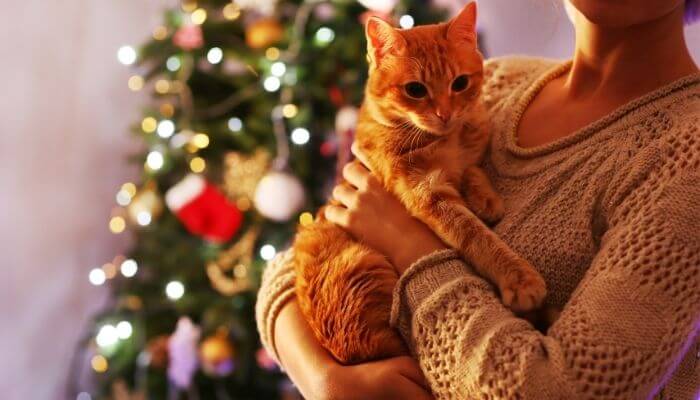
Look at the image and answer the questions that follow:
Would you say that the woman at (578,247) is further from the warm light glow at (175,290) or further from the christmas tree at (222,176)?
the warm light glow at (175,290)

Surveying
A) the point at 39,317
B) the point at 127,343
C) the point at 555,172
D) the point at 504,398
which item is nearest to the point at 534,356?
the point at 504,398

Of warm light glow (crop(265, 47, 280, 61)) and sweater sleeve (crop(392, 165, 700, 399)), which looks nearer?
sweater sleeve (crop(392, 165, 700, 399))

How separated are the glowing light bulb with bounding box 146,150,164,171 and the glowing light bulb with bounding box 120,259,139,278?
16.9 inches

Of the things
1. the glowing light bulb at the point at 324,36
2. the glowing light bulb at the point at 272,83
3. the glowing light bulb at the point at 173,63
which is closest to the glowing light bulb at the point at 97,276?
the glowing light bulb at the point at 173,63

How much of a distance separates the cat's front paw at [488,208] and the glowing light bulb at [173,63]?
5.76 ft

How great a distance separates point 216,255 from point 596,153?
1.73 meters

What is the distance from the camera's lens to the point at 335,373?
926 millimetres

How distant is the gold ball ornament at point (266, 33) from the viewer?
2316 millimetres

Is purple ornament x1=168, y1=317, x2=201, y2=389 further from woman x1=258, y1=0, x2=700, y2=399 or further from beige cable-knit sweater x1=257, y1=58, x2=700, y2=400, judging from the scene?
beige cable-knit sweater x1=257, y1=58, x2=700, y2=400

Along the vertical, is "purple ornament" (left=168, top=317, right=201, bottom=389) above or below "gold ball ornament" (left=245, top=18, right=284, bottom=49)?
below

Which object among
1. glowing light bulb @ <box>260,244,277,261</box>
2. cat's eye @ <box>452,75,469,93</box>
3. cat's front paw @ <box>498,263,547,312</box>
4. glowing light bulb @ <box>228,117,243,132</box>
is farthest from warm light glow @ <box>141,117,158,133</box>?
cat's front paw @ <box>498,263,547,312</box>

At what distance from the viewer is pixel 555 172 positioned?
36.1 inches

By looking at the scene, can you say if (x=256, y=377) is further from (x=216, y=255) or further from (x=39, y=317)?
(x=39, y=317)

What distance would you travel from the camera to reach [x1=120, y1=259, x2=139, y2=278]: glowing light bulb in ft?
8.65
